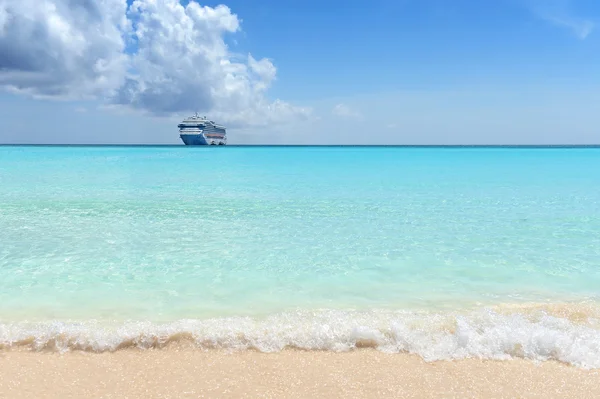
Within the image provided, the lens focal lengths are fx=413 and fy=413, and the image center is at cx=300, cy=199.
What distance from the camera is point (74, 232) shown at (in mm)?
9656

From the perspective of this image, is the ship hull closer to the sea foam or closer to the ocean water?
the ocean water

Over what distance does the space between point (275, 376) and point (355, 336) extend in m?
1.08

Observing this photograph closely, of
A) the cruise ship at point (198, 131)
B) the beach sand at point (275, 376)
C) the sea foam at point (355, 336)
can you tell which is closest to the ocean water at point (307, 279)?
the sea foam at point (355, 336)

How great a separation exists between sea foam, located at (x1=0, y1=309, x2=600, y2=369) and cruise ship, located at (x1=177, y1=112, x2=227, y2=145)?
137 m

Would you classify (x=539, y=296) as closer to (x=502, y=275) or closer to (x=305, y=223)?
(x=502, y=275)

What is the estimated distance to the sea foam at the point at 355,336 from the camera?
14.2ft

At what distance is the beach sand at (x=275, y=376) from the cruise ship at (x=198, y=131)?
13818 cm

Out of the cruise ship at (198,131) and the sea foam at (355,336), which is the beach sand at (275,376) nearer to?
the sea foam at (355,336)

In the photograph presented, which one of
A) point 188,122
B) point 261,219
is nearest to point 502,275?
point 261,219

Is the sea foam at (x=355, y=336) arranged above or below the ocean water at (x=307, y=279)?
above

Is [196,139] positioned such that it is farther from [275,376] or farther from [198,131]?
[275,376]

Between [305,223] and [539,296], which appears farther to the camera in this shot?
[305,223]

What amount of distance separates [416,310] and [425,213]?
7.35 metres

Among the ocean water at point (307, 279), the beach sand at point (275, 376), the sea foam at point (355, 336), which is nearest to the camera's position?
the beach sand at point (275, 376)
